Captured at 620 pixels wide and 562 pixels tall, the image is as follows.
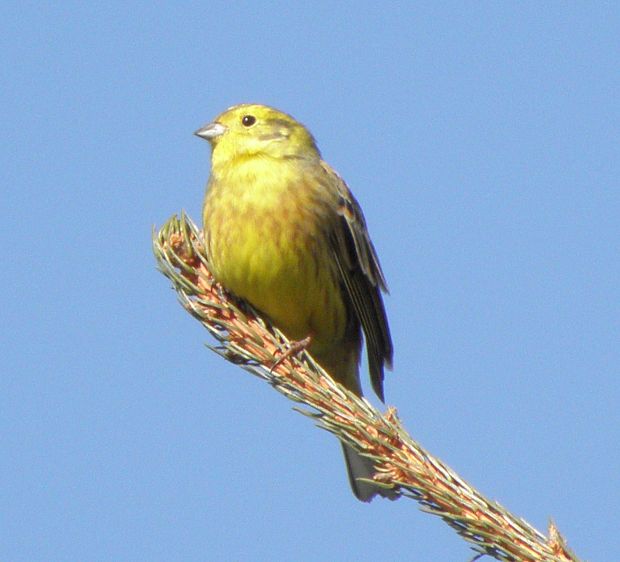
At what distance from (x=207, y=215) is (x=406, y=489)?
215 centimetres

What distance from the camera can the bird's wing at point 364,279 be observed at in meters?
4.78

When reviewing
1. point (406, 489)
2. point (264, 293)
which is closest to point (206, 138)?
point (264, 293)

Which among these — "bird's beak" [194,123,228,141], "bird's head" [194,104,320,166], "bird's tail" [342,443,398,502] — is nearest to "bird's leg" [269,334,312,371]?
"bird's tail" [342,443,398,502]

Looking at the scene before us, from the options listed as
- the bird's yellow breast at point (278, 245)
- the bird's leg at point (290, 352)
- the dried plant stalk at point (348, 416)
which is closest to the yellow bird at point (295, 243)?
the bird's yellow breast at point (278, 245)

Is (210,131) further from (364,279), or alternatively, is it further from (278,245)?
(364,279)

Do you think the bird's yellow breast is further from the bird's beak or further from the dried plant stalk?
the bird's beak

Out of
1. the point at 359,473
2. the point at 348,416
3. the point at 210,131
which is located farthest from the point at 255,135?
the point at 348,416

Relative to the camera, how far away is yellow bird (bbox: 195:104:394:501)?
4.33m

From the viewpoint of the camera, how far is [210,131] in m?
5.04

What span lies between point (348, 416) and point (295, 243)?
165 cm

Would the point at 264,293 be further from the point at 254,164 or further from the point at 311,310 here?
the point at 254,164

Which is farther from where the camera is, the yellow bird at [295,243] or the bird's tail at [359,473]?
the bird's tail at [359,473]

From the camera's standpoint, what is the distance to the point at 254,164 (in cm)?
477

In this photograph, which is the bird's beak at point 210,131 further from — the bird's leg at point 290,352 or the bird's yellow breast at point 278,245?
the bird's leg at point 290,352
